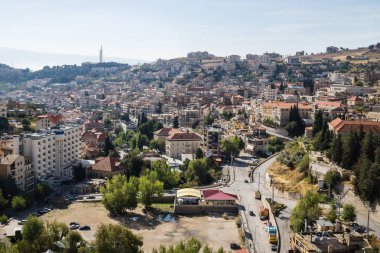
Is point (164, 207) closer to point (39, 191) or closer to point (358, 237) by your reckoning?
point (39, 191)

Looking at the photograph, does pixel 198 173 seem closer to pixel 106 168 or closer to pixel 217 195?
pixel 217 195

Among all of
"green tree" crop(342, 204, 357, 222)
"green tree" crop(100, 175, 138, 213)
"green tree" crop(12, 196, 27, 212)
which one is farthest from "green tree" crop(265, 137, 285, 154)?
"green tree" crop(12, 196, 27, 212)

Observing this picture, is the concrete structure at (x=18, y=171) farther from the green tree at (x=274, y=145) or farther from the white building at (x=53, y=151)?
the green tree at (x=274, y=145)

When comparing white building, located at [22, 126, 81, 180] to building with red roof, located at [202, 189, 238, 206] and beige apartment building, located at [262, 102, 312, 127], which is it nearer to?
building with red roof, located at [202, 189, 238, 206]

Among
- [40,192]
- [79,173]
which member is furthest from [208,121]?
[40,192]

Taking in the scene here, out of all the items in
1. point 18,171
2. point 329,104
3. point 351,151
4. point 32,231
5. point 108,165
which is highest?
Result: point 329,104

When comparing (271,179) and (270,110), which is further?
(270,110)

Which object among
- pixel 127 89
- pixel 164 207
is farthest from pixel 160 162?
pixel 127 89
